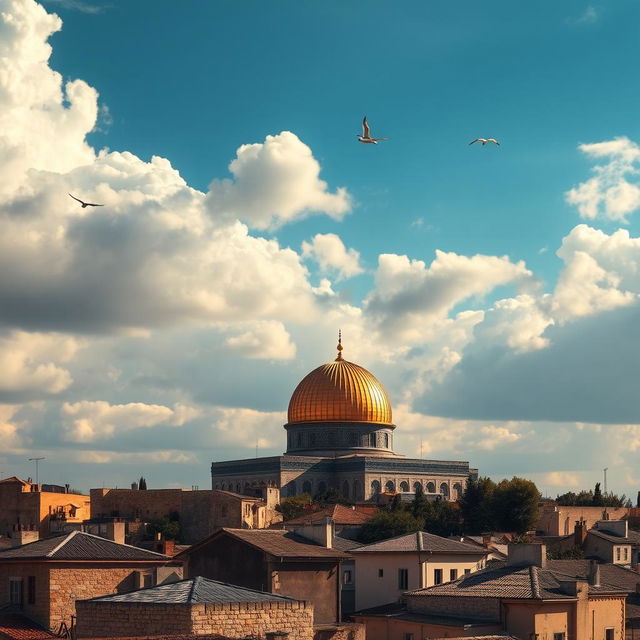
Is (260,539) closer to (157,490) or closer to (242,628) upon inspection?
(242,628)

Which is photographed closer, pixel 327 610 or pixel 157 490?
pixel 327 610

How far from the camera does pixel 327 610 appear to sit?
128 feet

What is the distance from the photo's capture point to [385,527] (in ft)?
257

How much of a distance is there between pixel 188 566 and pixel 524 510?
56516 millimetres

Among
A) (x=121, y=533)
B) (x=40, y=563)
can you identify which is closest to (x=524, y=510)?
(x=121, y=533)

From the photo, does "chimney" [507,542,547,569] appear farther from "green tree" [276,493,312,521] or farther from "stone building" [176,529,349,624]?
"green tree" [276,493,312,521]

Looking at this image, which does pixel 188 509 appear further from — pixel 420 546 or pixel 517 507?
pixel 420 546

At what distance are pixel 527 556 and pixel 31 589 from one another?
1523cm

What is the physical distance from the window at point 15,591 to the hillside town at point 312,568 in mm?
51

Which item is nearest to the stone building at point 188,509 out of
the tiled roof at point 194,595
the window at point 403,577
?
the window at point 403,577

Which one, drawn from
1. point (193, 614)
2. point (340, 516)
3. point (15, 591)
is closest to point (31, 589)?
point (15, 591)

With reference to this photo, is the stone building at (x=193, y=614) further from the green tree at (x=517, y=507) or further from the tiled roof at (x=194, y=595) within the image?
the green tree at (x=517, y=507)

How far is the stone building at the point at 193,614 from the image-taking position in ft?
83.2

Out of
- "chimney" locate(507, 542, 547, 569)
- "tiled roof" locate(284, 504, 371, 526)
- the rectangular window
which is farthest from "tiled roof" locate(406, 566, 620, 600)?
"tiled roof" locate(284, 504, 371, 526)
